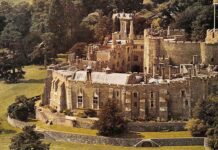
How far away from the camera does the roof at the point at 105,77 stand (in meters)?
84.1

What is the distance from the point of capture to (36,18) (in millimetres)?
128625

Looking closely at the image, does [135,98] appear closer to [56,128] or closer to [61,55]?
[56,128]

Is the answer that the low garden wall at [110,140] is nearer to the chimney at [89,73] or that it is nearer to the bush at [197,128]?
the bush at [197,128]

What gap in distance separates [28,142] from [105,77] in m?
17.2

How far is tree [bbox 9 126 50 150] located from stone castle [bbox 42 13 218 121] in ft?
43.9

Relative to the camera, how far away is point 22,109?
90.8m

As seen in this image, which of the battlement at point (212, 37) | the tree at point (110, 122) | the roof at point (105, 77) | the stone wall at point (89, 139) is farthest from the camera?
the battlement at point (212, 37)

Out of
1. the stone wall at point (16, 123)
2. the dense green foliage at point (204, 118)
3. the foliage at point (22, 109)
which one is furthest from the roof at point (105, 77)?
the dense green foliage at point (204, 118)

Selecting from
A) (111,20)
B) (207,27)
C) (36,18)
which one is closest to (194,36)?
(207,27)

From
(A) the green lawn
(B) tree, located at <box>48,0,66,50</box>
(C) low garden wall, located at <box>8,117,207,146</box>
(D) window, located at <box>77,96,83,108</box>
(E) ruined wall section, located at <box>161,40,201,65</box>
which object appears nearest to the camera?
(C) low garden wall, located at <box>8,117,207,146</box>

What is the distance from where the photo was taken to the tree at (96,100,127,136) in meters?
79.4

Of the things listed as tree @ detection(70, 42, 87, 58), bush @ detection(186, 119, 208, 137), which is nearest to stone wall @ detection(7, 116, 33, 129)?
tree @ detection(70, 42, 87, 58)

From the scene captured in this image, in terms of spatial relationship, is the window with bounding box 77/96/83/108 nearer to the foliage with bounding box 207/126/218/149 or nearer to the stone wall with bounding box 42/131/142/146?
the stone wall with bounding box 42/131/142/146

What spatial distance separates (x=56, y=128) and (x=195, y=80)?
17.5 m
